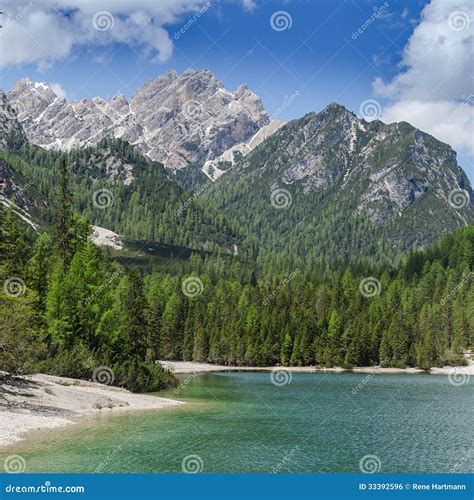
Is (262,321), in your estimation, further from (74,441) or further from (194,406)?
(74,441)

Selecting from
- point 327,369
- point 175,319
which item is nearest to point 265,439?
point 327,369

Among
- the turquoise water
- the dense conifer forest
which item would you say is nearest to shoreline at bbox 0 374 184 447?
the turquoise water

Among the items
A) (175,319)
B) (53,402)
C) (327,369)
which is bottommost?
(53,402)

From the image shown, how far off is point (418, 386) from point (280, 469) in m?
67.6

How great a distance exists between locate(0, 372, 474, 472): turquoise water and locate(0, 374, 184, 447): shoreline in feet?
5.34

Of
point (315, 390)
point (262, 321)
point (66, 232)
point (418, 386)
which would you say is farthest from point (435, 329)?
point (66, 232)

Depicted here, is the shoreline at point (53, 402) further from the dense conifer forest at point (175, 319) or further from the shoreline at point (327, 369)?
the shoreline at point (327, 369)

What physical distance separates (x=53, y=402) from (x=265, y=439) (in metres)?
18.3

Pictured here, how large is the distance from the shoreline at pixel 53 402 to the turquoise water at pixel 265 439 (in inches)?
64.0

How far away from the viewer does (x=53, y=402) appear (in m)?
48.4

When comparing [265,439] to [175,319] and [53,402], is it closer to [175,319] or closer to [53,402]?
[53,402]

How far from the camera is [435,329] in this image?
162375 millimetres

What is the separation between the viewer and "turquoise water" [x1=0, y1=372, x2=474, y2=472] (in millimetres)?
33312

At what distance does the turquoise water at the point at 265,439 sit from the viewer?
33.3 meters
